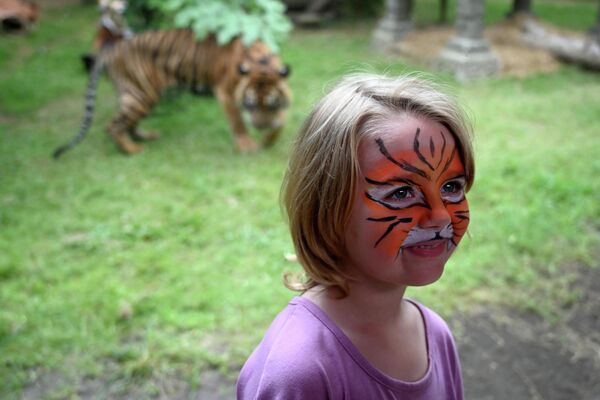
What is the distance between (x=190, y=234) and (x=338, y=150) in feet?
11.4

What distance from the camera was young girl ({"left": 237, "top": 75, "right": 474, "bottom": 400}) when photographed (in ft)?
3.92

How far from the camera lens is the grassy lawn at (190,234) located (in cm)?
325

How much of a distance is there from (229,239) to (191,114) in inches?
138

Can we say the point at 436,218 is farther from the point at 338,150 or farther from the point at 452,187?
the point at 338,150

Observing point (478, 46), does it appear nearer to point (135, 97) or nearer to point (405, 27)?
point (405, 27)

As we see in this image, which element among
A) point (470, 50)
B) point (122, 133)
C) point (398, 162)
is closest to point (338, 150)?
point (398, 162)

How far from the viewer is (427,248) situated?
123 centimetres

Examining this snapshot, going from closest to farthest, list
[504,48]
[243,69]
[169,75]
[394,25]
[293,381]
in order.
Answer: [293,381] < [243,69] < [169,75] < [504,48] < [394,25]

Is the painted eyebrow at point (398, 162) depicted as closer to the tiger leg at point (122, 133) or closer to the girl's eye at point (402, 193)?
the girl's eye at point (402, 193)

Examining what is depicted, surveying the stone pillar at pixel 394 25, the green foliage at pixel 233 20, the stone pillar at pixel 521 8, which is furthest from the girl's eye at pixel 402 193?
the stone pillar at pixel 521 8

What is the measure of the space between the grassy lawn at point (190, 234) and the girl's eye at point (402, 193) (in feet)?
1.32

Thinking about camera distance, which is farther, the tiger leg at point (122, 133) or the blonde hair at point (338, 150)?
the tiger leg at point (122, 133)

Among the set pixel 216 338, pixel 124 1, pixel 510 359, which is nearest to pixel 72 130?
pixel 124 1

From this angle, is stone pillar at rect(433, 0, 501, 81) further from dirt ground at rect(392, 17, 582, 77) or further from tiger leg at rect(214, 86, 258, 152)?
tiger leg at rect(214, 86, 258, 152)
